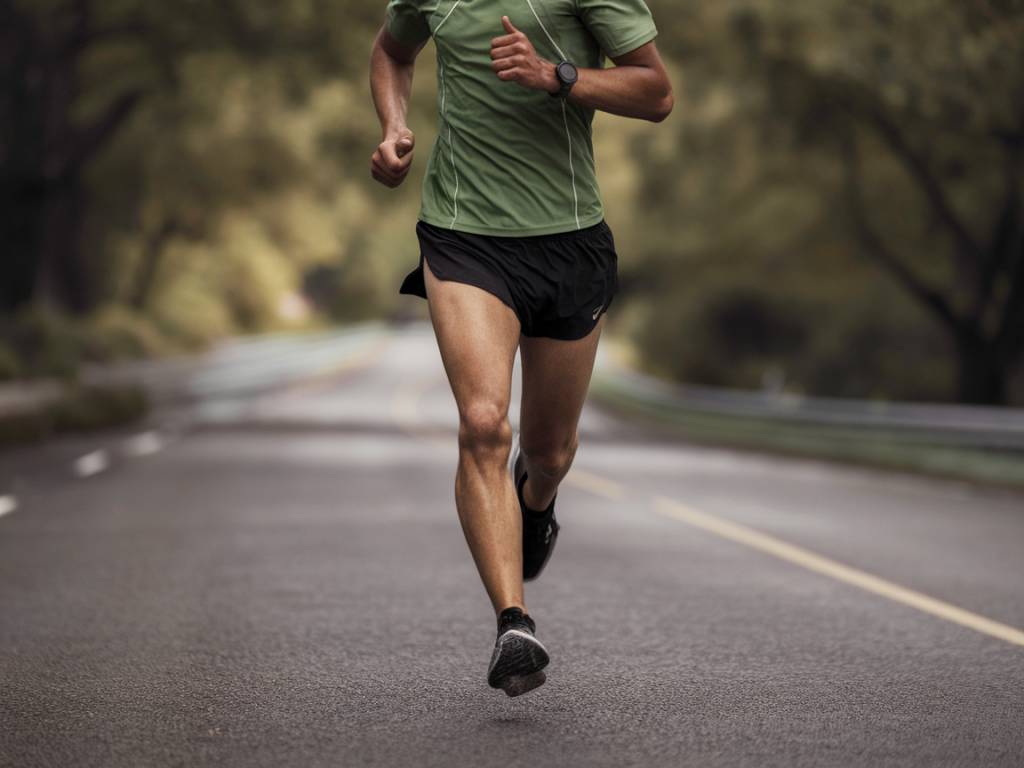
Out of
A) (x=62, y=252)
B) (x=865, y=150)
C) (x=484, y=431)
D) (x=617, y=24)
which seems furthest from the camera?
(x=62, y=252)

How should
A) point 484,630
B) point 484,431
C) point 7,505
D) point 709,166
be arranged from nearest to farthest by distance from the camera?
point 484,431 < point 484,630 < point 7,505 < point 709,166

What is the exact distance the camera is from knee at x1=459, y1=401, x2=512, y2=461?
16.4 feet

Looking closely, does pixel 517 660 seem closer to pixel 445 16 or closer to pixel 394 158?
pixel 394 158

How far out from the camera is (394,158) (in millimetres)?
5141

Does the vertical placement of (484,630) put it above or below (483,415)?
below

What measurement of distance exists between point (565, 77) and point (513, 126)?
0.35m

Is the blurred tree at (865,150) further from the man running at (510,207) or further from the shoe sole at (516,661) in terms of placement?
the shoe sole at (516,661)

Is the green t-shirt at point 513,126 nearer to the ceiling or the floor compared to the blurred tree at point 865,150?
nearer to the ceiling

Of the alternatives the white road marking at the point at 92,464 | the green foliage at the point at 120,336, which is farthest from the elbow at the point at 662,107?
the green foliage at the point at 120,336

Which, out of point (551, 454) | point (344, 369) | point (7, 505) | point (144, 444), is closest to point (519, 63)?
point (551, 454)

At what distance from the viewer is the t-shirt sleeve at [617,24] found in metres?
5.11

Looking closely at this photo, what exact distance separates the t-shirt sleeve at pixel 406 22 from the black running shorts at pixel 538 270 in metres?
0.67

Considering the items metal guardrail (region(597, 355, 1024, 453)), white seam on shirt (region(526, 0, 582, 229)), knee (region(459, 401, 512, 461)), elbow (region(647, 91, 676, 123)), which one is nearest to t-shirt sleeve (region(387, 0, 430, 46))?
white seam on shirt (region(526, 0, 582, 229))

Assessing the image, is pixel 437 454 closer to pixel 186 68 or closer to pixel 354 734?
pixel 186 68
